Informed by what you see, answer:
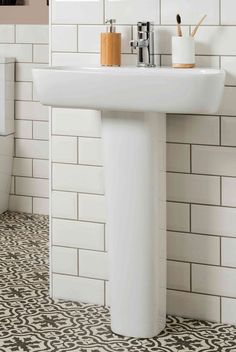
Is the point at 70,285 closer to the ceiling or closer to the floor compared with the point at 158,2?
closer to the floor

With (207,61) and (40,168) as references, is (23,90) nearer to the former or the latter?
(40,168)

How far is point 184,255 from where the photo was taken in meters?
2.74

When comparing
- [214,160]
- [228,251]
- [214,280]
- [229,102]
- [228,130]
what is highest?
[229,102]

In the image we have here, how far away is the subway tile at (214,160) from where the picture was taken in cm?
262

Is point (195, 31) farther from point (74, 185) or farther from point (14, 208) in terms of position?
point (14, 208)

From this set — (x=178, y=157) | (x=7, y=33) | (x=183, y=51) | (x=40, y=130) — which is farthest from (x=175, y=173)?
(x=7, y=33)

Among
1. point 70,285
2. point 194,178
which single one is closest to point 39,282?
point 70,285

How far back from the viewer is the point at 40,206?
173 inches

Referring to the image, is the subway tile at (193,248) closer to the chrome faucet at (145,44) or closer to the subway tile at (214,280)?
the subway tile at (214,280)

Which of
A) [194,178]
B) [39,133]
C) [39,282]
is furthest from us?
[39,133]

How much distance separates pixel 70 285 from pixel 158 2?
1.25 metres

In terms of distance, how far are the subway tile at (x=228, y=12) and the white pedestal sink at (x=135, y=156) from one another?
0.28m

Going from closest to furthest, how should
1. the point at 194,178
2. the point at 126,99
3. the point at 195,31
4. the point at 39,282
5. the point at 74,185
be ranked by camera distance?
1. the point at 126,99
2. the point at 195,31
3. the point at 194,178
4. the point at 74,185
5. the point at 39,282

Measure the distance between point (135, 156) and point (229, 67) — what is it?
1.66 feet
